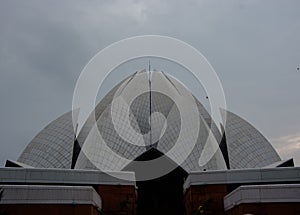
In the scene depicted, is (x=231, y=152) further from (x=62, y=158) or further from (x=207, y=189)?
(x=62, y=158)

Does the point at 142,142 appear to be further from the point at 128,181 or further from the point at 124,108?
the point at 128,181

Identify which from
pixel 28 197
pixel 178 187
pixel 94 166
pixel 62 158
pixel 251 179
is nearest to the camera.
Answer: pixel 28 197

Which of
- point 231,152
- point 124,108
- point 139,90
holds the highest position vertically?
point 139,90

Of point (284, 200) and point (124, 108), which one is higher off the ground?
point (124, 108)

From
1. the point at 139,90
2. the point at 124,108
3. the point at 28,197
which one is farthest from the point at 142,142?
the point at 28,197

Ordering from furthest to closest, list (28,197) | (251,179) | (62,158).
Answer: (62,158)
(251,179)
(28,197)

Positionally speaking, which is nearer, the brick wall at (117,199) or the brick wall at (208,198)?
the brick wall at (208,198)

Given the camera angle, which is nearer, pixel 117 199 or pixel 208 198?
pixel 208 198

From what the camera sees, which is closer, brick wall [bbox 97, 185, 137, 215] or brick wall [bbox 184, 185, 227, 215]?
A: brick wall [bbox 184, 185, 227, 215]

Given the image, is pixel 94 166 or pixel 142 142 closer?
pixel 94 166

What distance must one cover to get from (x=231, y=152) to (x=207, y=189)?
32.0 ft

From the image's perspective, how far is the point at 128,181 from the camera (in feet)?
54.7

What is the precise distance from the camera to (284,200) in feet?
38.1

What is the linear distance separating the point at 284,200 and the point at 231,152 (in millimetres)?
13440
